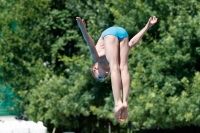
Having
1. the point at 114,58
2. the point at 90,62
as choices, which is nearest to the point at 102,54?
the point at 114,58

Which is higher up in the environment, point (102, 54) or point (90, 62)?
point (90, 62)

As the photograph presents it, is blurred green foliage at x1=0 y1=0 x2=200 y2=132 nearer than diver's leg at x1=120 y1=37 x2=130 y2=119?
No

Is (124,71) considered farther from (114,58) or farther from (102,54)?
(102,54)

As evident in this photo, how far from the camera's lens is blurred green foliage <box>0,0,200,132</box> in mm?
11469

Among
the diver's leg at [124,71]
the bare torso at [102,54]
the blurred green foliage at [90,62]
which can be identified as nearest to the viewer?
the diver's leg at [124,71]

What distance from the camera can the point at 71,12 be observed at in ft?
46.0

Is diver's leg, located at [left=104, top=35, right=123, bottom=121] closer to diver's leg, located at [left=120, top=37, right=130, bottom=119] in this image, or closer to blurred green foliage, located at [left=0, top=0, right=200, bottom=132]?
diver's leg, located at [left=120, top=37, right=130, bottom=119]

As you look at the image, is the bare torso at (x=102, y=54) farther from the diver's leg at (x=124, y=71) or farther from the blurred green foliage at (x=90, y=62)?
the blurred green foliage at (x=90, y=62)

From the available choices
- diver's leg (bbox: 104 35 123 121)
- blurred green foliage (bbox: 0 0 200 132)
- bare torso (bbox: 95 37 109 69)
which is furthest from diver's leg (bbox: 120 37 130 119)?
blurred green foliage (bbox: 0 0 200 132)

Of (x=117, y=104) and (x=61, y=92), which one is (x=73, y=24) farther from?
(x=117, y=104)

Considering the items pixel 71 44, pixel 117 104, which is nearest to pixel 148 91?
pixel 71 44

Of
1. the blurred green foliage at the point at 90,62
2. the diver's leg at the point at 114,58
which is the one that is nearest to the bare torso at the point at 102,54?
the diver's leg at the point at 114,58

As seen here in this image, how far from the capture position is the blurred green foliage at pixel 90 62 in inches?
452

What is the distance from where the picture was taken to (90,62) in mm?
12500
